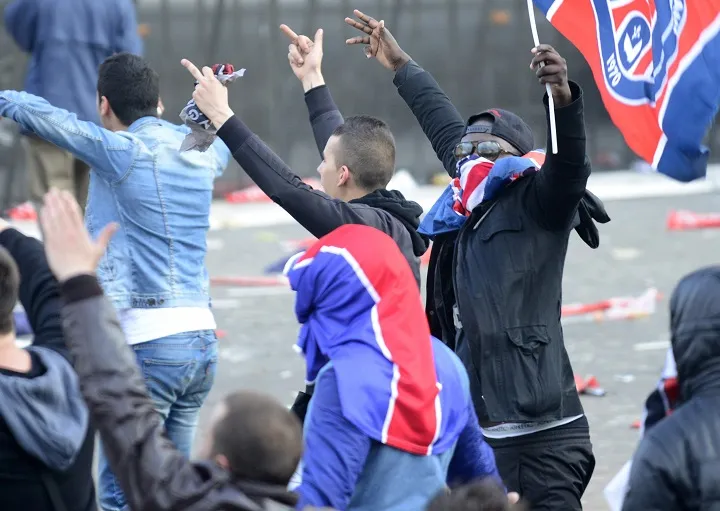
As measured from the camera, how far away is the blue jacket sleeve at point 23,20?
8.77m

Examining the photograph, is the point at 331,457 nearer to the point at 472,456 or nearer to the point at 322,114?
the point at 472,456

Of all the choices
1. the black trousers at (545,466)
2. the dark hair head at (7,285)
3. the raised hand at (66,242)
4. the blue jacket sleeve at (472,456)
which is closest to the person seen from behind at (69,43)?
the black trousers at (545,466)

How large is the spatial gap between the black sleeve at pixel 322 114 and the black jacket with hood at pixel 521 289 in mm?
871

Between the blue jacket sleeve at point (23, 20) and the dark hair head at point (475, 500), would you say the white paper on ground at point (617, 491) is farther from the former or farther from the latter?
the blue jacket sleeve at point (23, 20)

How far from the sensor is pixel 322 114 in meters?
5.27

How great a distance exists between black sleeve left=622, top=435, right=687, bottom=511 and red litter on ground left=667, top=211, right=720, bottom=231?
11.5 meters

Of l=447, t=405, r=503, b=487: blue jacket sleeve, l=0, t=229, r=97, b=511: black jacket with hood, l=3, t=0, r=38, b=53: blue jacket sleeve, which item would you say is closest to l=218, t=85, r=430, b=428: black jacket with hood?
l=447, t=405, r=503, b=487: blue jacket sleeve

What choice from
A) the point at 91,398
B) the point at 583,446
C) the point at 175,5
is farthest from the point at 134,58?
the point at 175,5

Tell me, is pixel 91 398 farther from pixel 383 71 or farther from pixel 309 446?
pixel 383 71

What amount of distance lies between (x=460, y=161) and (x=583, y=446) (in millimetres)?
1103

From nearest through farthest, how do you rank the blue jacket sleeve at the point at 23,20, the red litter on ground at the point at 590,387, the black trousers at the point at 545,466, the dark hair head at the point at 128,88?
the black trousers at the point at 545,466, the dark hair head at the point at 128,88, the red litter on ground at the point at 590,387, the blue jacket sleeve at the point at 23,20

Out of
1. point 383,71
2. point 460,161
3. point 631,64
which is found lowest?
point 383,71

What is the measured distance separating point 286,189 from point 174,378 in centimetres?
99

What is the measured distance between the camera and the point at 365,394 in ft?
11.5
